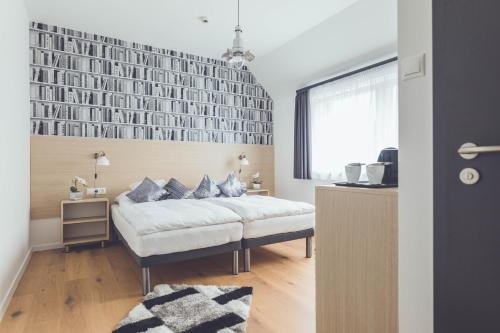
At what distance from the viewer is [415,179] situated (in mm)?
1169

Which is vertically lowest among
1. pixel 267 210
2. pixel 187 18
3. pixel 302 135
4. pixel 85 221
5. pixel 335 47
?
pixel 85 221

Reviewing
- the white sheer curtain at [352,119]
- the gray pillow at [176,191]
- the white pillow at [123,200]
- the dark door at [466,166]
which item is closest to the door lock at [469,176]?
the dark door at [466,166]

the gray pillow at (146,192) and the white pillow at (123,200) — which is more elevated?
the gray pillow at (146,192)

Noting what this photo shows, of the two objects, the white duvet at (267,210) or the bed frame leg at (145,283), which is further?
the white duvet at (267,210)

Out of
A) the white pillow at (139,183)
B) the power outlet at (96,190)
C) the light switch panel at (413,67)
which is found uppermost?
the light switch panel at (413,67)

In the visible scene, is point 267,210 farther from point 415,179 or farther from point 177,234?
point 415,179

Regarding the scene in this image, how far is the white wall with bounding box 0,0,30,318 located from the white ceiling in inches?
20.6

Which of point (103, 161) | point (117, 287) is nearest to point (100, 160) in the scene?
point (103, 161)

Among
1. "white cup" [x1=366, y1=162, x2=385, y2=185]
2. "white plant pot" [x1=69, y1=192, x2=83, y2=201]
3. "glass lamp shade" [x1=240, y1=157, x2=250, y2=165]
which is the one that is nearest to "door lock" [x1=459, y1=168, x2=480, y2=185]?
"white cup" [x1=366, y1=162, x2=385, y2=185]

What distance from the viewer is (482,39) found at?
0.95 m

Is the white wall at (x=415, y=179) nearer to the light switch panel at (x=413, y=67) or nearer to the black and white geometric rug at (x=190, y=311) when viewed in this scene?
the light switch panel at (x=413, y=67)

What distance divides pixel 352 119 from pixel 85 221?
12.5 ft

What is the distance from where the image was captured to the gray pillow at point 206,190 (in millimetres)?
4434

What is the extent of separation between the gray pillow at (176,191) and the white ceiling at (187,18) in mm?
2144
